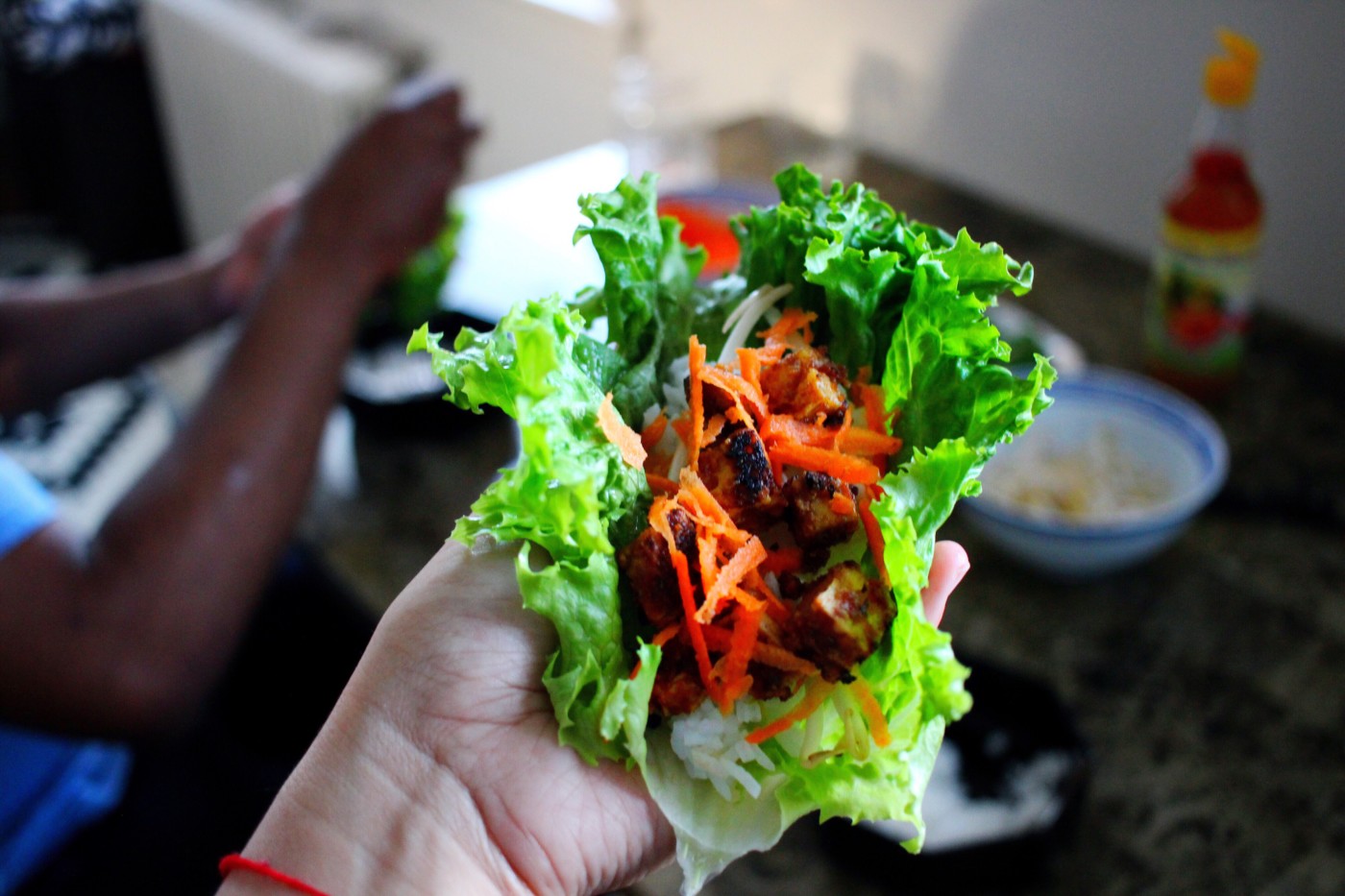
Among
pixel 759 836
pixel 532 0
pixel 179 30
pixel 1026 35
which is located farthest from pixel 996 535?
pixel 179 30

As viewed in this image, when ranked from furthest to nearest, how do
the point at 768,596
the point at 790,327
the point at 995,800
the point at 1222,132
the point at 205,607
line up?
the point at 1222,132
the point at 205,607
the point at 995,800
the point at 790,327
the point at 768,596

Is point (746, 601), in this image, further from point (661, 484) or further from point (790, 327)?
point (790, 327)

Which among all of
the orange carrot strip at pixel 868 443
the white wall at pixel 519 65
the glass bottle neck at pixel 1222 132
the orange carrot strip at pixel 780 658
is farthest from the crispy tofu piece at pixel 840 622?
the white wall at pixel 519 65

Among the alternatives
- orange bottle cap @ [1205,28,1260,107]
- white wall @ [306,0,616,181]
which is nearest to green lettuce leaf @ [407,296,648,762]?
orange bottle cap @ [1205,28,1260,107]

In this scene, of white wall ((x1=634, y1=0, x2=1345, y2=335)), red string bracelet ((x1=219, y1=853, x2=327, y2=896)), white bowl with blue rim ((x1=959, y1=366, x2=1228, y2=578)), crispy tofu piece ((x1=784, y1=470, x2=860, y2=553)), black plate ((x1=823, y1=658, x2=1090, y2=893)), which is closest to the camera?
red string bracelet ((x1=219, y1=853, x2=327, y2=896))

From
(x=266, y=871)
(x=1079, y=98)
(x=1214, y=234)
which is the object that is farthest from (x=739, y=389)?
(x=1079, y=98)

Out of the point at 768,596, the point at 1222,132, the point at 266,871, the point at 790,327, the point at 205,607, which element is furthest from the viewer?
the point at 1222,132

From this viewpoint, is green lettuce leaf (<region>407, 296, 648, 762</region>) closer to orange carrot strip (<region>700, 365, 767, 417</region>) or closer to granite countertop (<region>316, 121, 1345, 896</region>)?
orange carrot strip (<region>700, 365, 767, 417</region>)
